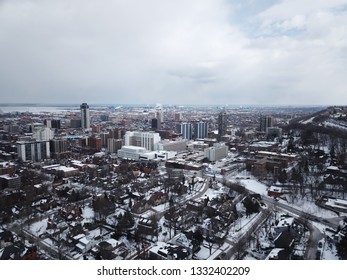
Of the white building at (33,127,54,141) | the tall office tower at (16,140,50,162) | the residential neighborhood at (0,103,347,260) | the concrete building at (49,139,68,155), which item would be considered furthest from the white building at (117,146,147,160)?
the white building at (33,127,54,141)

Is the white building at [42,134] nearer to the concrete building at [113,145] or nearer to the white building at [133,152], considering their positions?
the concrete building at [113,145]

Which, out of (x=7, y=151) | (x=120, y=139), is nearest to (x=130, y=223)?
(x=7, y=151)

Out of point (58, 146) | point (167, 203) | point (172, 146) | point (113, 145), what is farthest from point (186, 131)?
point (167, 203)

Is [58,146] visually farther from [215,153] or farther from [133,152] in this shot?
[215,153]

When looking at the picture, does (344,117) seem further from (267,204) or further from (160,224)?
(160,224)

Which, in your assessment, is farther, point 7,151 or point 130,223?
point 7,151

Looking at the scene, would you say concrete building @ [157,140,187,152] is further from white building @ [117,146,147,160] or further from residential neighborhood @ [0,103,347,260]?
white building @ [117,146,147,160]
